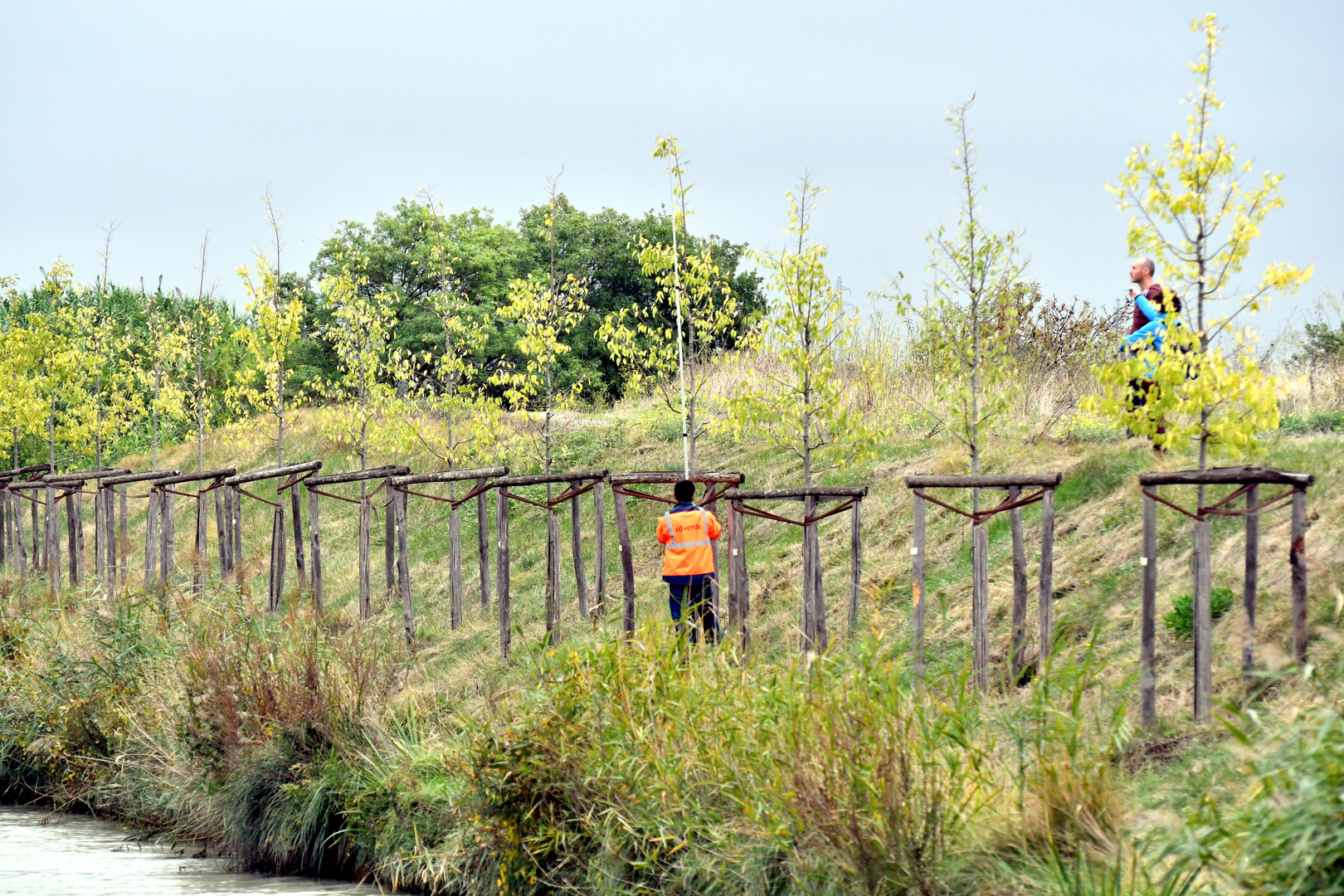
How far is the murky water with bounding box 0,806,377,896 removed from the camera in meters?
10.0

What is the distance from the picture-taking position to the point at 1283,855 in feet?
15.3

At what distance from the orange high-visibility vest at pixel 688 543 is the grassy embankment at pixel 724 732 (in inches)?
40.0

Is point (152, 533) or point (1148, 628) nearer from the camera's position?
point (1148, 628)

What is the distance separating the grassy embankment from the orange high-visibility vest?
3.33ft

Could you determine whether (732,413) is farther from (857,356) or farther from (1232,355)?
(857,356)

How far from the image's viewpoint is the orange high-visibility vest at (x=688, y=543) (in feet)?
40.0

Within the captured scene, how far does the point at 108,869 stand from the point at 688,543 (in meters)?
5.46

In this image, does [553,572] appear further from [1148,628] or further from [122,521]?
[122,521]

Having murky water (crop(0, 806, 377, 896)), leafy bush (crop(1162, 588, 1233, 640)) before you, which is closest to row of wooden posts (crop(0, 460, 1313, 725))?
leafy bush (crop(1162, 588, 1233, 640))

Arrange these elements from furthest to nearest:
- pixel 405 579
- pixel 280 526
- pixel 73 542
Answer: pixel 73 542 < pixel 280 526 < pixel 405 579

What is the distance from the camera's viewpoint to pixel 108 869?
10.8 meters

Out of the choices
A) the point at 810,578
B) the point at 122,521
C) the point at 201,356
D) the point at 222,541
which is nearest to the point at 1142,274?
the point at 810,578

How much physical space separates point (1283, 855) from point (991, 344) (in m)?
9.36

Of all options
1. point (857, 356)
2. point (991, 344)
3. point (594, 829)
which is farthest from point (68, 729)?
point (857, 356)
